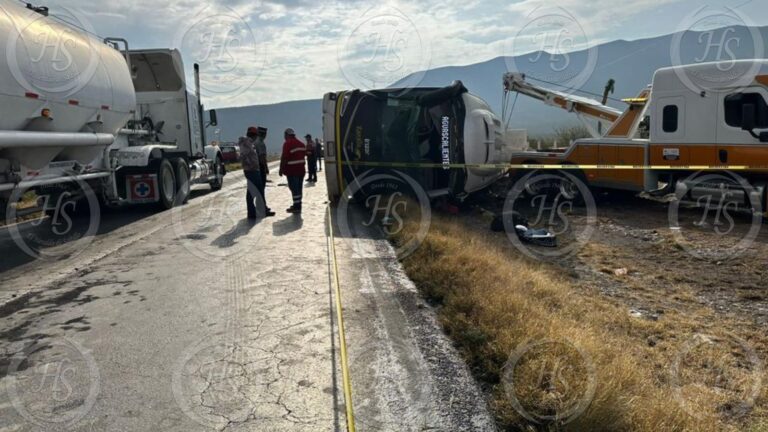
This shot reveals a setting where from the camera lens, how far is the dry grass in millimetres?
2898

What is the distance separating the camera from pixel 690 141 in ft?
34.6

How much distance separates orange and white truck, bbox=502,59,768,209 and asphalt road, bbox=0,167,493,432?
6.64 meters

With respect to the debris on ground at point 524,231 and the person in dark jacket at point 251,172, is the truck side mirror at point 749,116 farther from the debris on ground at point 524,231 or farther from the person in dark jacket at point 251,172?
the person in dark jacket at point 251,172

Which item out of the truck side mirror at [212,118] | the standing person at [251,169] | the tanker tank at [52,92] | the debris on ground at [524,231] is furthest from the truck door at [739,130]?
the truck side mirror at [212,118]

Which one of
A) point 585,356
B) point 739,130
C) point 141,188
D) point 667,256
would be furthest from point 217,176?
point 585,356

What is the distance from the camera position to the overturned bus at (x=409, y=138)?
432 inches

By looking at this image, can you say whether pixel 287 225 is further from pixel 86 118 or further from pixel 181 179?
pixel 181 179

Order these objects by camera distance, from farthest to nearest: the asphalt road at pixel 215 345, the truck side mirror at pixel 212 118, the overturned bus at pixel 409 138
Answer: the truck side mirror at pixel 212 118, the overturned bus at pixel 409 138, the asphalt road at pixel 215 345

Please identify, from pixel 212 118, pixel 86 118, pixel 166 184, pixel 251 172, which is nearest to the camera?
pixel 86 118

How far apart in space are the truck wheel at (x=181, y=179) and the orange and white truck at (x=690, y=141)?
787cm

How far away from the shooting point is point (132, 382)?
349 centimetres

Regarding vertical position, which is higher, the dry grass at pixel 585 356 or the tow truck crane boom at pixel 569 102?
the tow truck crane boom at pixel 569 102

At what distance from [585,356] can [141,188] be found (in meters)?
10.1

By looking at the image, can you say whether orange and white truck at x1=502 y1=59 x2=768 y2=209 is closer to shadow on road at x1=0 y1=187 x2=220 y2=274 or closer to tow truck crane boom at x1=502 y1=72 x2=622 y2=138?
tow truck crane boom at x1=502 y1=72 x2=622 y2=138
